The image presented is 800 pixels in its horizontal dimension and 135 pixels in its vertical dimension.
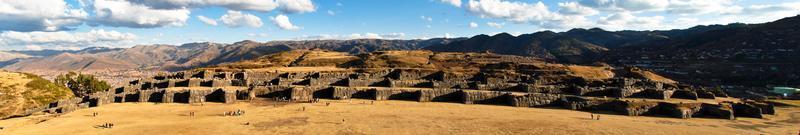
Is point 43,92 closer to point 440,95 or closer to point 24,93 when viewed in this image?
point 24,93

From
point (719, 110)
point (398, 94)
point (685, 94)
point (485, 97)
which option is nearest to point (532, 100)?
point (485, 97)

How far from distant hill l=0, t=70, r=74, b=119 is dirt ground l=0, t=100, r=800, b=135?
60.5 feet

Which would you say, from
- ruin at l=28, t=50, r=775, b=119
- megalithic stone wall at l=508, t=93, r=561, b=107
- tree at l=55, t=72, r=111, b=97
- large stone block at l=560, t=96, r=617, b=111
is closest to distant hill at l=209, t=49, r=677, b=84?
tree at l=55, t=72, r=111, b=97

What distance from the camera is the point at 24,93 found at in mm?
67750

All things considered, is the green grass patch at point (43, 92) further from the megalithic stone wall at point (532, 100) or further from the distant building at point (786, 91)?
the distant building at point (786, 91)

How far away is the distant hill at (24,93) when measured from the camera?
208 ft

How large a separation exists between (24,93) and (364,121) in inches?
1981

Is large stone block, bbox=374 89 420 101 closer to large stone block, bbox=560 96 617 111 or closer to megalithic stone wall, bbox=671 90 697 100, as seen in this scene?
large stone block, bbox=560 96 617 111

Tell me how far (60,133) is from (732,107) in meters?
59.0

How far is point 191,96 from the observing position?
189 ft

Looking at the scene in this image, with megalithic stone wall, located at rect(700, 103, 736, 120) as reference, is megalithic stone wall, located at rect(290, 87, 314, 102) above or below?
above

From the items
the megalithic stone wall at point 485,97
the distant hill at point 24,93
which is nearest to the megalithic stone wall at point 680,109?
the megalithic stone wall at point 485,97

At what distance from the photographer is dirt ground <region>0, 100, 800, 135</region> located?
41.1 metres

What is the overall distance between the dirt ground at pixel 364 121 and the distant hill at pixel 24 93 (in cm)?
1844
